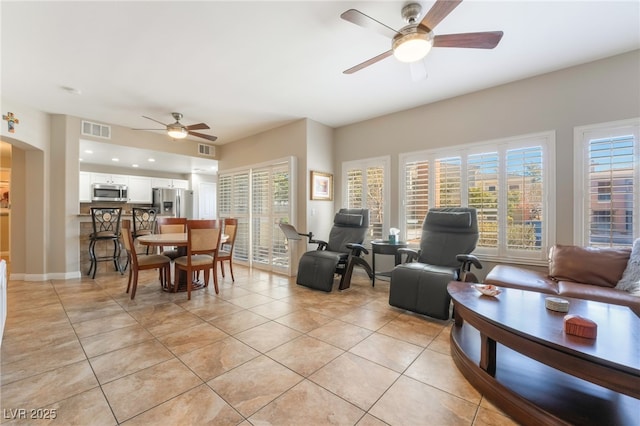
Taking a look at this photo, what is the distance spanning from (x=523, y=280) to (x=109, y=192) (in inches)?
338

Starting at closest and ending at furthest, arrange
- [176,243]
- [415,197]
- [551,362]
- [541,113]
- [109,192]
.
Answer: [551,362], [541,113], [176,243], [415,197], [109,192]

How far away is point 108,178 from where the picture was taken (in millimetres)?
6840

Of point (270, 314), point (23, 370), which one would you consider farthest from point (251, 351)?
point (23, 370)

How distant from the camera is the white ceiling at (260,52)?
6.71 ft

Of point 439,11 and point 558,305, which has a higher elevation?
point 439,11

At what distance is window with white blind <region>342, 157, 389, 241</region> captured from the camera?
4.30 metres

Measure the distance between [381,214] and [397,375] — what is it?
2.81 metres

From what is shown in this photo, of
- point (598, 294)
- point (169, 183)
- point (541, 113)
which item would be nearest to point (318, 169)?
point (541, 113)

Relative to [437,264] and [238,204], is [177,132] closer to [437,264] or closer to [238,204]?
[238,204]

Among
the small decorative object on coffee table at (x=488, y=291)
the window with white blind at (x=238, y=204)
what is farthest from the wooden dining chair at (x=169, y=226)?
the small decorative object on coffee table at (x=488, y=291)

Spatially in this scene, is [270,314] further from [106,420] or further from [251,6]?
[251,6]

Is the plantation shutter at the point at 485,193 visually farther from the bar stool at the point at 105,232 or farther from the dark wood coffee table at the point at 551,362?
the bar stool at the point at 105,232

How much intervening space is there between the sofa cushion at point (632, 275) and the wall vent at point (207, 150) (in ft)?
21.5

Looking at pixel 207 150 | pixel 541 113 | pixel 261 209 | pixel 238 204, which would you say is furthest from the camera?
pixel 207 150
